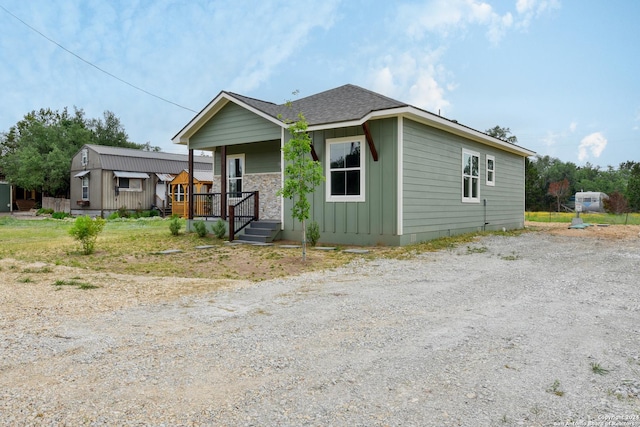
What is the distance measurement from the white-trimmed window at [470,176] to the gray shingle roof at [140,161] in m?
22.2

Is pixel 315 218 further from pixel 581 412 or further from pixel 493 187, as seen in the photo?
pixel 581 412

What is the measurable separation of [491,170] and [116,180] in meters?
23.0

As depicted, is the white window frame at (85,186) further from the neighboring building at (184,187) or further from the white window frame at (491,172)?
the white window frame at (491,172)

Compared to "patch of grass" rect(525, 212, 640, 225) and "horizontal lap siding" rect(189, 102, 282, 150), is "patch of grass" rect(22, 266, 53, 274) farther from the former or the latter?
"patch of grass" rect(525, 212, 640, 225)

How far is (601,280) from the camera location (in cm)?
664

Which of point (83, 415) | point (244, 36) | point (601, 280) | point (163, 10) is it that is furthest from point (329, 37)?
point (83, 415)

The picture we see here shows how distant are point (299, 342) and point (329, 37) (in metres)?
18.2

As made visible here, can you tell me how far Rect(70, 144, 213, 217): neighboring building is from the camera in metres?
28.3

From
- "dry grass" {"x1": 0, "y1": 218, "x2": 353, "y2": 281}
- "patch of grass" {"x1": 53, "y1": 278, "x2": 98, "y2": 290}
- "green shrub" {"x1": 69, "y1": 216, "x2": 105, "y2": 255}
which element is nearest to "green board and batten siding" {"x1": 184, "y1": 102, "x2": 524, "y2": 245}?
"dry grass" {"x1": 0, "y1": 218, "x2": 353, "y2": 281}

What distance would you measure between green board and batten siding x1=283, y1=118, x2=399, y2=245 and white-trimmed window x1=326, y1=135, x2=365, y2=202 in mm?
117

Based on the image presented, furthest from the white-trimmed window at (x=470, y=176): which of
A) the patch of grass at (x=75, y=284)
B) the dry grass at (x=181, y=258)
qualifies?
the patch of grass at (x=75, y=284)

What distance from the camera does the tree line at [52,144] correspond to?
3272 cm

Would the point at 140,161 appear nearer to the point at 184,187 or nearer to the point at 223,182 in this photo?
the point at 184,187

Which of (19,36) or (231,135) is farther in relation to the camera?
(19,36)
